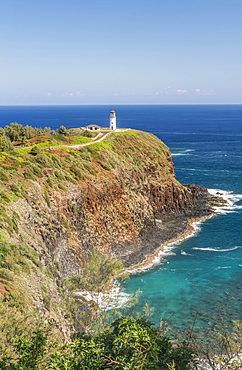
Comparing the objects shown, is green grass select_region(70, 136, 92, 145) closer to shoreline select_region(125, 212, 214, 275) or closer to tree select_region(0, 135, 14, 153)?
tree select_region(0, 135, 14, 153)

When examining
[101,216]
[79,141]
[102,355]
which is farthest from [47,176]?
[102,355]

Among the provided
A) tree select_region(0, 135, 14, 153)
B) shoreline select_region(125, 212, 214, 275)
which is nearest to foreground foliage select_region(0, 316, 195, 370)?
shoreline select_region(125, 212, 214, 275)

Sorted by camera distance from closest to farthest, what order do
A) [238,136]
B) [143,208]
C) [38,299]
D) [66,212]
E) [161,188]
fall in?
[38,299]
[66,212]
[143,208]
[161,188]
[238,136]

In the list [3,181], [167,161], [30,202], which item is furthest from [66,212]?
[167,161]

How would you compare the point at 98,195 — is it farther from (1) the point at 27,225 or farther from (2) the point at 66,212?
(1) the point at 27,225

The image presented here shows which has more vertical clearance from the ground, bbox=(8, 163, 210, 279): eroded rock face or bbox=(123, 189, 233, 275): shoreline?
bbox=(8, 163, 210, 279): eroded rock face

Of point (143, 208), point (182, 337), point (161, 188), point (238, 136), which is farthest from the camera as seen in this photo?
point (238, 136)
